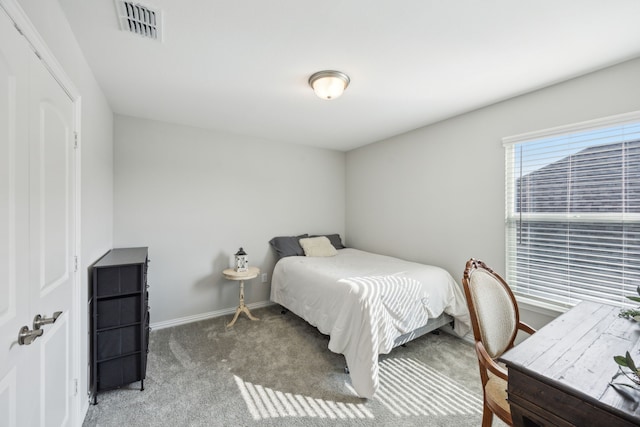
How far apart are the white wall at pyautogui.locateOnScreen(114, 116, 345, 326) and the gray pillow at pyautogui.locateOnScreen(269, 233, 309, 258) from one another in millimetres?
116

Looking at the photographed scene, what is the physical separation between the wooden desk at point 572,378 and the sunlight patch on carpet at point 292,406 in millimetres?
1074

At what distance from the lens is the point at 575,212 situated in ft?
6.83

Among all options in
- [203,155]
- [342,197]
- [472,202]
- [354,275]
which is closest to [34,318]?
[354,275]

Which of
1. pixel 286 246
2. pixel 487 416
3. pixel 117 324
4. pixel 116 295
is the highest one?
pixel 286 246

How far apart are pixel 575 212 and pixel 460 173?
3.29 feet

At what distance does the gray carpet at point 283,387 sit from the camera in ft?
5.60

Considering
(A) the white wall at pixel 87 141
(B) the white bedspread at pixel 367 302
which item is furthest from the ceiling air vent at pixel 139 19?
(B) the white bedspread at pixel 367 302

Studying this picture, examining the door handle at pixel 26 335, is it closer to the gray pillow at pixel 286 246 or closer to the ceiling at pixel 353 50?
the ceiling at pixel 353 50

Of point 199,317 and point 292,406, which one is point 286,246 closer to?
point 199,317

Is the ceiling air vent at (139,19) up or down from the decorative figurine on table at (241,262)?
up

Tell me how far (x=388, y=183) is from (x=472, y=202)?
119 centimetres

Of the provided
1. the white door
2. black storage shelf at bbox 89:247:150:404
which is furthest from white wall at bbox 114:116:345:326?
the white door

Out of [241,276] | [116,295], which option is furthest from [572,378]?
[241,276]

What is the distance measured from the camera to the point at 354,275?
257 cm
